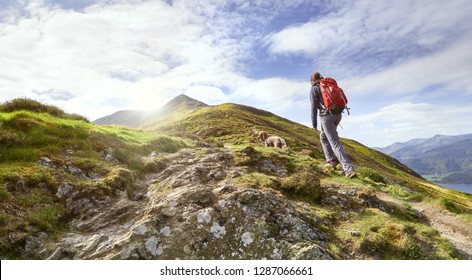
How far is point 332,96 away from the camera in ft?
44.4

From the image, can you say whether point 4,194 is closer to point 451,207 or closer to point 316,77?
point 316,77

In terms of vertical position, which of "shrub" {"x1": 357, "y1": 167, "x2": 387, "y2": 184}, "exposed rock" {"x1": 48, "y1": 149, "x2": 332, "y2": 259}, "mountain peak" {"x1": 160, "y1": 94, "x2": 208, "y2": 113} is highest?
"mountain peak" {"x1": 160, "y1": 94, "x2": 208, "y2": 113}

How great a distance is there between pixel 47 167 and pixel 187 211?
577 cm

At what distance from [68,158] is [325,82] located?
11.5 m

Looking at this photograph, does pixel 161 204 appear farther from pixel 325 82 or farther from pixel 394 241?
pixel 325 82

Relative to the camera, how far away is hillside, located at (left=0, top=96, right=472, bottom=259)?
7.59 m

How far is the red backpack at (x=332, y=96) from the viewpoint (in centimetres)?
1354

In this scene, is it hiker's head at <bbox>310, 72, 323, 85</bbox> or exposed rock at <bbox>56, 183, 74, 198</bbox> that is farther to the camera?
hiker's head at <bbox>310, 72, 323, 85</bbox>

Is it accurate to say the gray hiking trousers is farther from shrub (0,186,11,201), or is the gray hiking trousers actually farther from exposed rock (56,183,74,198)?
shrub (0,186,11,201)

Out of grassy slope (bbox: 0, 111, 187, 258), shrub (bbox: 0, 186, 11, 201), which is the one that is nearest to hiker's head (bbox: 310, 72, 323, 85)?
grassy slope (bbox: 0, 111, 187, 258)

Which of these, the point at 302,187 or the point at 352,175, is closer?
the point at 302,187

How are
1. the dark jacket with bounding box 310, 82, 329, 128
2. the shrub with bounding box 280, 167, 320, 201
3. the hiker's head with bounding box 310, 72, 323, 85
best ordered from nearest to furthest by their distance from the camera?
1. the shrub with bounding box 280, 167, 320, 201
2. the dark jacket with bounding box 310, 82, 329, 128
3. the hiker's head with bounding box 310, 72, 323, 85

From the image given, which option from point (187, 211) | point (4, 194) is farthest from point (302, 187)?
point (4, 194)

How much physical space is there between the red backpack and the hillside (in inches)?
126
